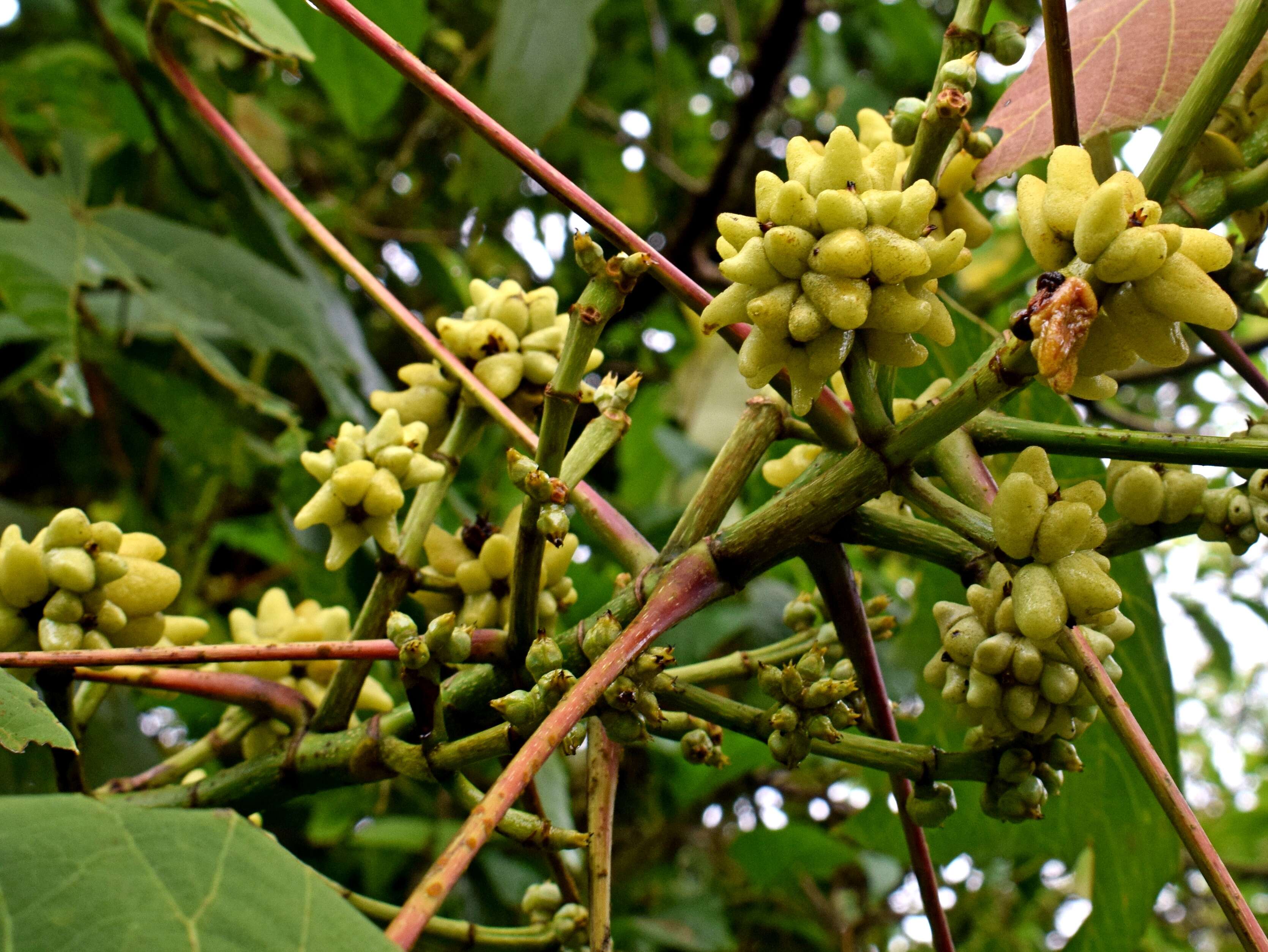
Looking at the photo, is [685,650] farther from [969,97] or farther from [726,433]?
[969,97]

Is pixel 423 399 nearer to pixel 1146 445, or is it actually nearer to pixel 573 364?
pixel 573 364

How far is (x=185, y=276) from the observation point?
1.57 metres

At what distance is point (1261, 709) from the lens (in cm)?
589

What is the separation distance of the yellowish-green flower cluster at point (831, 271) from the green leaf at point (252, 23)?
2.20 ft

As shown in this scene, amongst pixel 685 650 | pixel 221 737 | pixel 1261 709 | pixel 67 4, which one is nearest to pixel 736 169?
pixel 685 650

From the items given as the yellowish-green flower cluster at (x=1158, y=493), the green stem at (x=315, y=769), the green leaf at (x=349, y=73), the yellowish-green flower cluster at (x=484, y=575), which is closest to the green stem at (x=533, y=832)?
the green stem at (x=315, y=769)

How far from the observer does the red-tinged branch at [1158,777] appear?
2.08 feet

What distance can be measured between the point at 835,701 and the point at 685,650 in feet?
3.32

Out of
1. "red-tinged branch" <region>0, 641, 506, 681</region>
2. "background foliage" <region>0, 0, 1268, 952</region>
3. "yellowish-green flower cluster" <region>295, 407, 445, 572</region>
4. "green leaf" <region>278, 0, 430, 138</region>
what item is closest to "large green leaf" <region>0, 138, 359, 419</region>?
"background foliage" <region>0, 0, 1268, 952</region>

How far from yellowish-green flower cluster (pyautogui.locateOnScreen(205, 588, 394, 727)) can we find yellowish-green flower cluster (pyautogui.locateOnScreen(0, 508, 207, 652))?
0.27 ft

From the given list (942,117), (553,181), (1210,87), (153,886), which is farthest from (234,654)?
(1210,87)

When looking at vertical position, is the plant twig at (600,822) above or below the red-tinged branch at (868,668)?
below

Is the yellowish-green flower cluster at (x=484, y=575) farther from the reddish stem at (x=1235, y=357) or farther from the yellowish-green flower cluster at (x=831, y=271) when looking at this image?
the reddish stem at (x=1235, y=357)

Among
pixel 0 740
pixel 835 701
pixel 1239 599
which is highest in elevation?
pixel 1239 599
